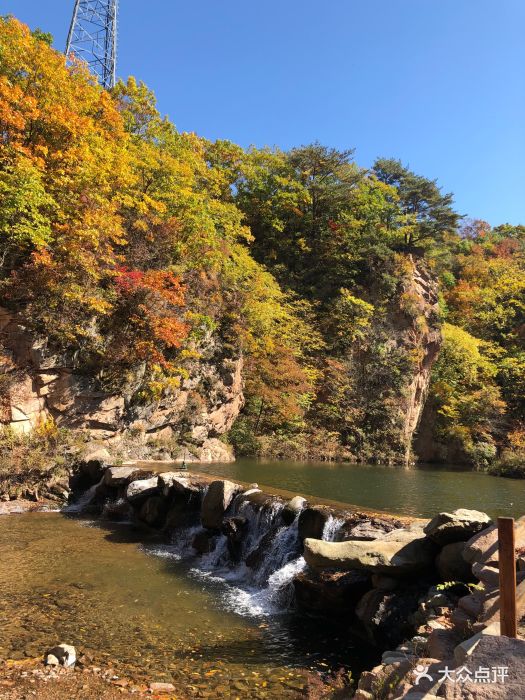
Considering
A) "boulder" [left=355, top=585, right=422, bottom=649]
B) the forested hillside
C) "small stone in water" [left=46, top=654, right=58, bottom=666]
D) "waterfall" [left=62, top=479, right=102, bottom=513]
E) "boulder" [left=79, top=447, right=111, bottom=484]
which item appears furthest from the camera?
the forested hillside

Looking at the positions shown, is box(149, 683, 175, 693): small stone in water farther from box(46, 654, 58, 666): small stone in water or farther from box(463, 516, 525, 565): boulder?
box(463, 516, 525, 565): boulder

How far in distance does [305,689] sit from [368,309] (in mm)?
25722

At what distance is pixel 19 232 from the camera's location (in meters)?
12.9

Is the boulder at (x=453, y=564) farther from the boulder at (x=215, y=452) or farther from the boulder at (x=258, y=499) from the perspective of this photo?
the boulder at (x=215, y=452)

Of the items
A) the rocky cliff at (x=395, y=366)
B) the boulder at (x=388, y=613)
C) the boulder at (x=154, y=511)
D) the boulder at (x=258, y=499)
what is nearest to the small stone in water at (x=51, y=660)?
the boulder at (x=388, y=613)

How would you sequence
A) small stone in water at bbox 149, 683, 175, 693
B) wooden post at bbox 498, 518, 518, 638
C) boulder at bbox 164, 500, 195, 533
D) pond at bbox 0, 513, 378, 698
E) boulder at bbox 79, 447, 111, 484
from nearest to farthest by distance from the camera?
wooden post at bbox 498, 518, 518, 638 < small stone in water at bbox 149, 683, 175, 693 < pond at bbox 0, 513, 378, 698 < boulder at bbox 164, 500, 195, 533 < boulder at bbox 79, 447, 111, 484

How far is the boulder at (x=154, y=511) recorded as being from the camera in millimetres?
11617

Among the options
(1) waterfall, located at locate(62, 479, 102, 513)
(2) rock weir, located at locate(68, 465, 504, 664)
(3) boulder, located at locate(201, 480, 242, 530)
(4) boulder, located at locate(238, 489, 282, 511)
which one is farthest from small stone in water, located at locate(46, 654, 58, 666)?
(1) waterfall, located at locate(62, 479, 102, 513)

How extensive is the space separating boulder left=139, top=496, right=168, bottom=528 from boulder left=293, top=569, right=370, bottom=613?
214 inches

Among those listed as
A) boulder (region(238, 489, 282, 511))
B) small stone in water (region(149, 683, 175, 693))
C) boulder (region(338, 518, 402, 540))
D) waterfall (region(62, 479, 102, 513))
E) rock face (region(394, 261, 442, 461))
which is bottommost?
waterfall (region(62, 479, 102, 513))

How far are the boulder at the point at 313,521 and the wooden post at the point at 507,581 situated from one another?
4.75m

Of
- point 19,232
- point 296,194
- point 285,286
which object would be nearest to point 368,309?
point 285,286

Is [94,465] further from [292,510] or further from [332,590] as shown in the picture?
[332,590]

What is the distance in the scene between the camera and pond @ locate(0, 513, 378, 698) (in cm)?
518
